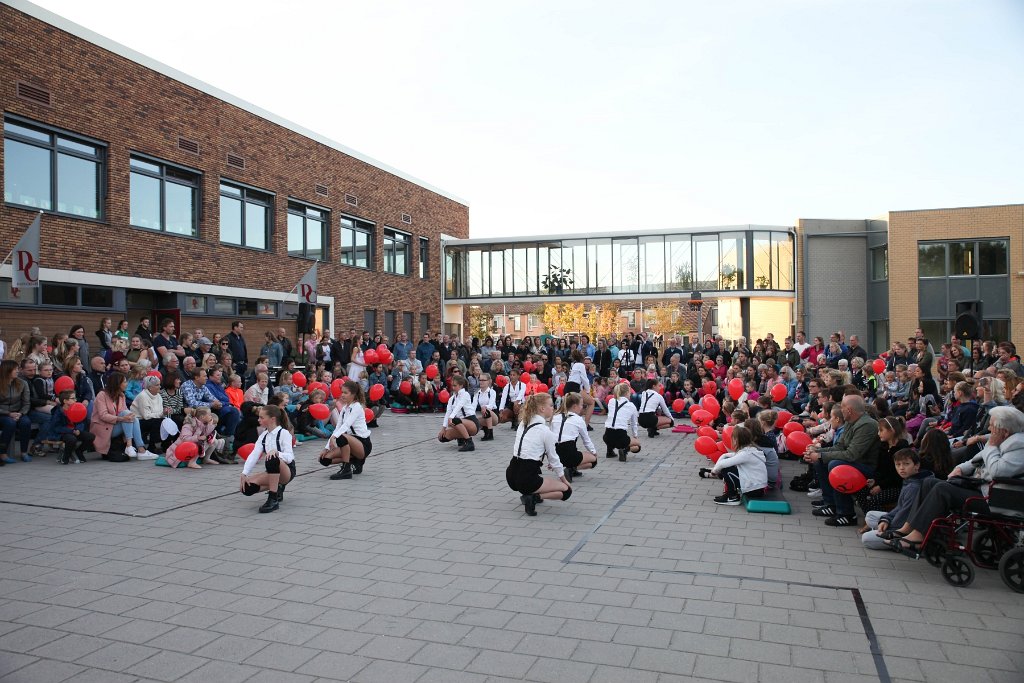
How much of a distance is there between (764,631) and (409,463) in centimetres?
774

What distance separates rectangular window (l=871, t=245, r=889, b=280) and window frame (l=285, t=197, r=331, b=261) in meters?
22.6

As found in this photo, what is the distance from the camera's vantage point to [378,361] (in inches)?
776

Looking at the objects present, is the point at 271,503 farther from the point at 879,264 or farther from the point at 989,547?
the point at 879,264

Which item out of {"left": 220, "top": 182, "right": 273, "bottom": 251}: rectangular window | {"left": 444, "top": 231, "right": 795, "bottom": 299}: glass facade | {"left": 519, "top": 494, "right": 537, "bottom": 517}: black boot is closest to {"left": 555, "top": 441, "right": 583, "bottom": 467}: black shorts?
{"left": 519, "top": 494, "right": 537, "bottom": 517}: black boot

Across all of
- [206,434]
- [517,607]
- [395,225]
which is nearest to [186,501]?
[206,434]

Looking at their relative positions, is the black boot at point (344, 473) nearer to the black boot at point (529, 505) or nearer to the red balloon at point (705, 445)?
the black boot at point (529, 505)

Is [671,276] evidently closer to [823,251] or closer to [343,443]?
[823,251]

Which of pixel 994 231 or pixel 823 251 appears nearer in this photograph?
pixel 994 231

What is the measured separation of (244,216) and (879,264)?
83.3ft

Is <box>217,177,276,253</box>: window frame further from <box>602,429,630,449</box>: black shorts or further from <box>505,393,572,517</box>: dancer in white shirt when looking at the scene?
<box>505,393,572,517</box>: dancer in white shirt

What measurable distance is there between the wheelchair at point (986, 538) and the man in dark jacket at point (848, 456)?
1428 mm

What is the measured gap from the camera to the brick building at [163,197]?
16.3 meters

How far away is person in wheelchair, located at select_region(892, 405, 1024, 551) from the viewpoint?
5883 mm

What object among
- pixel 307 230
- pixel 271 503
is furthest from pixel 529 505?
pixel 307 230
